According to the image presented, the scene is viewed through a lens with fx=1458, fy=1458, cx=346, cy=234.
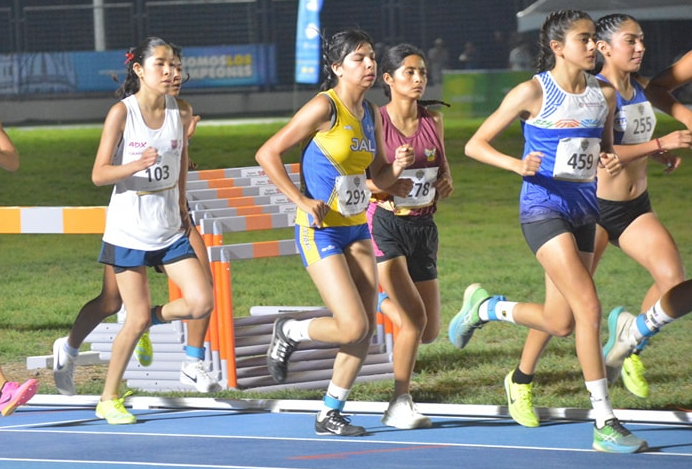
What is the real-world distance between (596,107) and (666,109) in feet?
2.33

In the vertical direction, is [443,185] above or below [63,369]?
above

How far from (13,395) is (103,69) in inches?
1299

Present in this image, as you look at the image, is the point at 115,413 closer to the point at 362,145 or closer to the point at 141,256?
the point at 141,256

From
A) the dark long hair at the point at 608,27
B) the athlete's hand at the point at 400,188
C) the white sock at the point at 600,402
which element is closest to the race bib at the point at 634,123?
the dark long hair at the point at 608,27

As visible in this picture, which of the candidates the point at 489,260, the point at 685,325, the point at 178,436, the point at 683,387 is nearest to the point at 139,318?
the point at 178,436

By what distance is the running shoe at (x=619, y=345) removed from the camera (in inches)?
295

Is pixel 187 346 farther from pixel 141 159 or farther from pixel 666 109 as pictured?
pixel 666 109

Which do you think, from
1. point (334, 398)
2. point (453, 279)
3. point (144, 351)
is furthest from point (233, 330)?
point (453, 279)

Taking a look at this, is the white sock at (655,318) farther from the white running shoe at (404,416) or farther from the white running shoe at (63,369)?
the white running shoe at (63,369)

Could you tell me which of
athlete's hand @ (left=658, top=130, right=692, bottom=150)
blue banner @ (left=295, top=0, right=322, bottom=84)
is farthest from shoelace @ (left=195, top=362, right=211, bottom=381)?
blue banner @ (left=295, top=0, right=322, bottom=84)

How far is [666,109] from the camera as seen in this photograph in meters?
7.11

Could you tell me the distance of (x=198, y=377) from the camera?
7.86 meters

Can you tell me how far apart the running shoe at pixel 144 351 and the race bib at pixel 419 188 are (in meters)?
1.68

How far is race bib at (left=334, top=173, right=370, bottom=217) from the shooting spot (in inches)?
259
